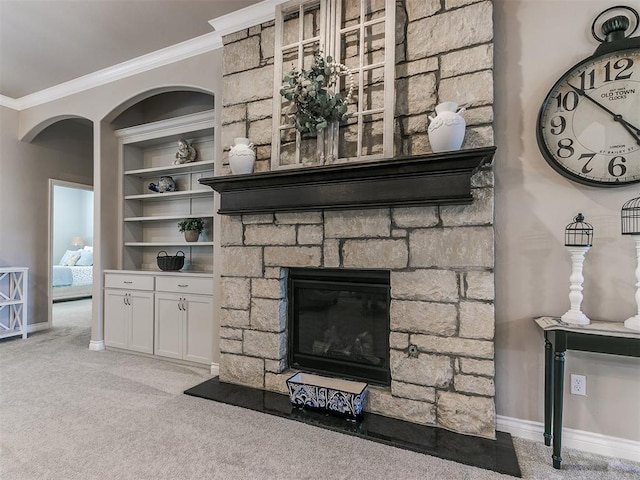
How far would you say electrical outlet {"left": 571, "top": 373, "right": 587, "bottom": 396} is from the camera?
1.98 meters

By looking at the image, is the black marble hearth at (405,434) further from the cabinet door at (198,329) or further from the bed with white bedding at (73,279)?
the bed with white bedding at (73,279)

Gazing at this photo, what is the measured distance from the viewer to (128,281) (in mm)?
3680

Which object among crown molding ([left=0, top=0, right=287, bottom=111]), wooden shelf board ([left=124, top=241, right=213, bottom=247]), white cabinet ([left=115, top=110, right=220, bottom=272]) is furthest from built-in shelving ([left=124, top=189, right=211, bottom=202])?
crown molding ([left=0, top=0, right=287, bottom=111])

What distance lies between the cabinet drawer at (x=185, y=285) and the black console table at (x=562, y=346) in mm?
2576

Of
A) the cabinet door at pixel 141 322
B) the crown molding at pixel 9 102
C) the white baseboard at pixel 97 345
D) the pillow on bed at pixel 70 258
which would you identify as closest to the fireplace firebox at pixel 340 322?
the cabinet door at pixel 141 322

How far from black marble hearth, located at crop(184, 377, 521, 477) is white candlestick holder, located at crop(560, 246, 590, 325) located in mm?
798

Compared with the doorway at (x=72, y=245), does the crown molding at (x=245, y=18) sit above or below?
above

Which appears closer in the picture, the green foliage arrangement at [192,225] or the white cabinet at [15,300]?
the green foliage arrangement at [192,225]

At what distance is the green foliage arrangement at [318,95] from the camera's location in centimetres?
225

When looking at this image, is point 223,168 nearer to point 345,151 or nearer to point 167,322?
point 345,151

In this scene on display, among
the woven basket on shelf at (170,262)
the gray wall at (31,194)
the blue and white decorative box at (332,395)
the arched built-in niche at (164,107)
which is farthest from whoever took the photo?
the gray wall at (31,194)

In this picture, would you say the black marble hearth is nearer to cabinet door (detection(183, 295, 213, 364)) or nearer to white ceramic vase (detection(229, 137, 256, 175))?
cabinet door (detection(183, 295, 213, 364))

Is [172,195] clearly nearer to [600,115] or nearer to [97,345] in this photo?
[97,345]

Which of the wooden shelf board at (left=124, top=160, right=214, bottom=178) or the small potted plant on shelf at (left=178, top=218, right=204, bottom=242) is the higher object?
the wooden shelf board at (left=124, top=160, right=214, bottom=178)
